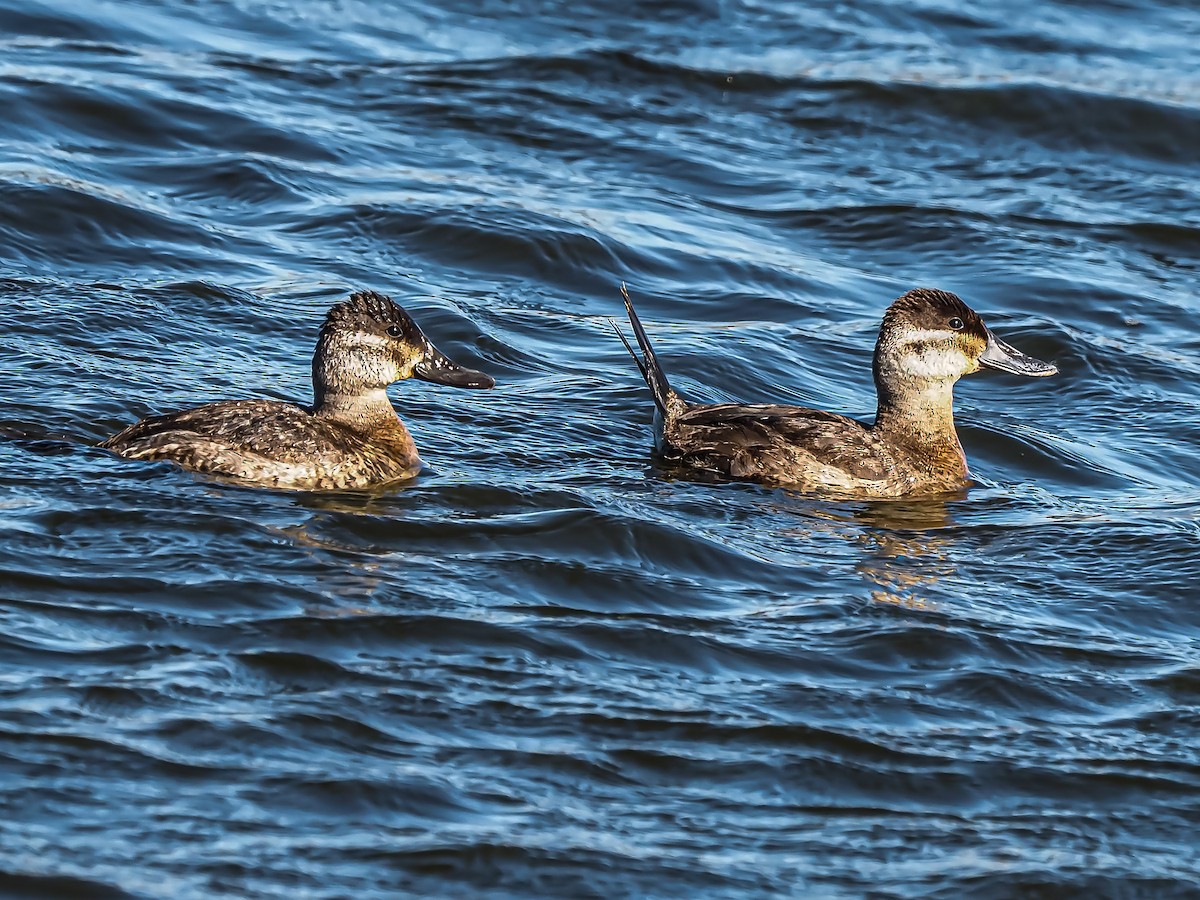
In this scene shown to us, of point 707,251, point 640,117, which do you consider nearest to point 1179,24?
point 640,117

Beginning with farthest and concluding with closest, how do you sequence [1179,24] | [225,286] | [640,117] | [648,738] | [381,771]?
1. [1179,24]
2. [640,117]
3. [225,286]
4. [648,738]
5. [381,771]

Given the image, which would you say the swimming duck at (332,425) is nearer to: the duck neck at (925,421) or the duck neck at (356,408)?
the duck neck at (356,408)

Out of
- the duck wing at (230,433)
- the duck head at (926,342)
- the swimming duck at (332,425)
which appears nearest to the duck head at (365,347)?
the swimming duck at (332,425)

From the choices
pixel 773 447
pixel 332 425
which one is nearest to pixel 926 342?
pixel 773 447

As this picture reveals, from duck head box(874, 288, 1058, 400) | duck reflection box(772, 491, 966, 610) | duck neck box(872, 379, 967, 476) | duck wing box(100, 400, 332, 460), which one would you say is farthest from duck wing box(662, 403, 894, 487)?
duck wing box(100, 400, 332, 460)

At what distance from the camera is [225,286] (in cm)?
1138

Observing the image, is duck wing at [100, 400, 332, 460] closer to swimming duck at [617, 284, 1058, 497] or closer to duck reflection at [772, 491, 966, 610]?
swimming duck at [617, 284, 1058, 497]

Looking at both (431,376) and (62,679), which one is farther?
(431,376)

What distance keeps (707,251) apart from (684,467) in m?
4.20

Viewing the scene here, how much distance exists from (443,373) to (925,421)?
8.35 feet

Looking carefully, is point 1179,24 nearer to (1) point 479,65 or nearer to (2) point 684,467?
(1) point 479,65

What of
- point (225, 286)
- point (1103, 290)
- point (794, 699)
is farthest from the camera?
point (1103, 290)

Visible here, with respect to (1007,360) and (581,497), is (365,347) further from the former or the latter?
(1007,360)

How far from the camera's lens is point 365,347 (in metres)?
9.12
